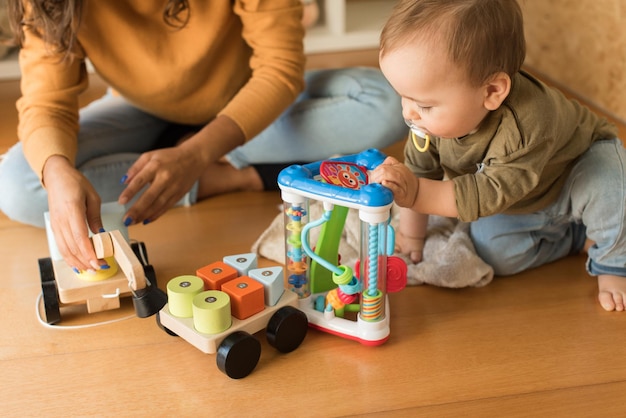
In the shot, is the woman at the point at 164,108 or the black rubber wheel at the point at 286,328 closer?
the black rubber wheel at the point at 286,328

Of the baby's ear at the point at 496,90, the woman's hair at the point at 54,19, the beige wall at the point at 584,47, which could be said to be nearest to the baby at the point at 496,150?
the baby's ear at the point at 496,90

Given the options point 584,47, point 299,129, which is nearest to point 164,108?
point 299,129

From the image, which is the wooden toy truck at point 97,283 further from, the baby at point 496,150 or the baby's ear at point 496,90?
the baby's ear at point 496,90

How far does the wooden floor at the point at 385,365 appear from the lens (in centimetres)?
96

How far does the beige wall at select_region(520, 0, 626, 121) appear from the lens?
1.92 m

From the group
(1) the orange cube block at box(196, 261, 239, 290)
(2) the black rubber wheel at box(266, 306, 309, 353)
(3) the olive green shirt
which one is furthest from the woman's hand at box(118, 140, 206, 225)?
(3) the olive green shirt

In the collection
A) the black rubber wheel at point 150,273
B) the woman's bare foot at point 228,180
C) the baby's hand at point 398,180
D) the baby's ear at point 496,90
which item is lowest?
the woman's bare foot at point 228,180

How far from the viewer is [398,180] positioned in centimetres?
100

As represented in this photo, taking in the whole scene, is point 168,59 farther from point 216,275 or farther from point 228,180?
point 216,275

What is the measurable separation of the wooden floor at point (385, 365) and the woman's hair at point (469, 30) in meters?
0.39

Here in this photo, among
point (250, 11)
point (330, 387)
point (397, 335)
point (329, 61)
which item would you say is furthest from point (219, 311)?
point (329, 61)

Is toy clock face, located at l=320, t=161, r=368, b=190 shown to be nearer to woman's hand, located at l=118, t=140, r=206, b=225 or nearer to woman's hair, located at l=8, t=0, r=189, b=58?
woman's hand, located at l=118, t=140, r=206, b=225

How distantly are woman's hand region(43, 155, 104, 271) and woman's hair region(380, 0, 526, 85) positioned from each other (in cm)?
53

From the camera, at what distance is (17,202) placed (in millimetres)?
1431
